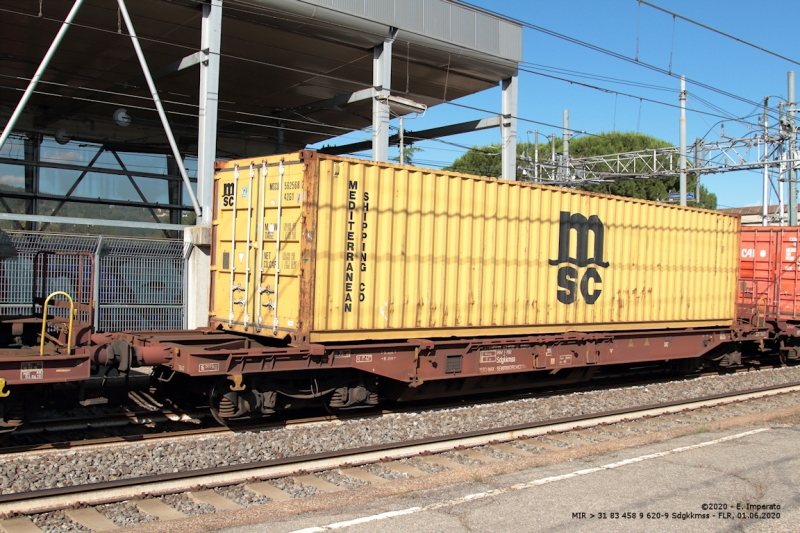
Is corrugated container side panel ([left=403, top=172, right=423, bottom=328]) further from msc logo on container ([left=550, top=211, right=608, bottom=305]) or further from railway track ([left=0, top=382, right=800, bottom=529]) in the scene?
msc logo on container ([left=550, top=211, right=608, bottom=305])

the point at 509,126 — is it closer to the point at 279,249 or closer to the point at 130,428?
the point at 279,249

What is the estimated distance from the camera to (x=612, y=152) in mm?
56812

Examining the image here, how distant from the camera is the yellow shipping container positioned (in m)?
8.98

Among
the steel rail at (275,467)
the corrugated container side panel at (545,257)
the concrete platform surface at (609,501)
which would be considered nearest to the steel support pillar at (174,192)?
the corrugated container side panel at (545,257)

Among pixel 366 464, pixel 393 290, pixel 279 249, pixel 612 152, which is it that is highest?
pixel 612 152

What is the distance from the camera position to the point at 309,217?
8.71 m

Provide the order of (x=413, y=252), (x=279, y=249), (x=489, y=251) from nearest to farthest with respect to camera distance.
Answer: (x=279, y=249)
(x=413, y=252)
(x=489, y=251)

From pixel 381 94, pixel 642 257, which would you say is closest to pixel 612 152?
pixel 381 94

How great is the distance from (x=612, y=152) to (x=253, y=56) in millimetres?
43372

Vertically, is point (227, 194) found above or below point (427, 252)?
above

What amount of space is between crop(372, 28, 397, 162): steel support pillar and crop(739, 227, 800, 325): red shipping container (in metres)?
9.51

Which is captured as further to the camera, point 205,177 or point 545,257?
point 205,177

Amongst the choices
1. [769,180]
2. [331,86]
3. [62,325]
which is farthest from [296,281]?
[769,180]

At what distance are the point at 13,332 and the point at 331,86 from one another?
15094mm
